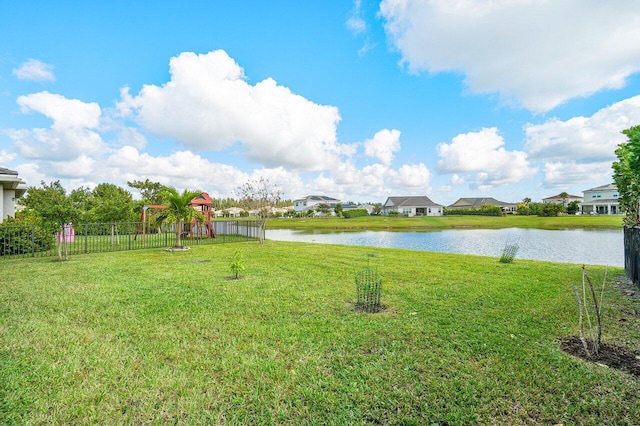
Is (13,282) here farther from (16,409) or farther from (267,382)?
(267,382)

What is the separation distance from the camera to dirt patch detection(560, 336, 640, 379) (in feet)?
9.48

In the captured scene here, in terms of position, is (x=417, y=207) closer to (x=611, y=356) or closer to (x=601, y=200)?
(x=601, y=200)

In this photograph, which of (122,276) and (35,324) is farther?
(122,276)

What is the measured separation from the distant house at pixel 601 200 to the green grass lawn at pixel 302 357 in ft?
193

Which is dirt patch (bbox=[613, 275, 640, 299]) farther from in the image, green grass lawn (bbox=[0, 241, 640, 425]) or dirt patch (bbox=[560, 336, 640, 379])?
dirt patch (bbox=[560, 336, 640, 379])

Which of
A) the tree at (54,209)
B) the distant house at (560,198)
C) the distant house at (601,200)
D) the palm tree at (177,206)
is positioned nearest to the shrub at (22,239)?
the tree at (54,209)

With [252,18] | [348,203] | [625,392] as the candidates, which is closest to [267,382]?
[625,392]

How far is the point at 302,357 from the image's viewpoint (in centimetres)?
312

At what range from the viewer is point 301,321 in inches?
164

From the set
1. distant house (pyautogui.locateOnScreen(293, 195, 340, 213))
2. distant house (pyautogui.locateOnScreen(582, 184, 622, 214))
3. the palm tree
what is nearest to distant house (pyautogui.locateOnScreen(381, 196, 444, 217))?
distant house (pyautogui.locateOnScreen(293, 195, 340, 213))

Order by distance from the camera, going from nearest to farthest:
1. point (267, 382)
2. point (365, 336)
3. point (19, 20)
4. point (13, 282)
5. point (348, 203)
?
point (267, 382) → point (365, 336) → point (13, 282) → point (19, 20) → point (348, 203)

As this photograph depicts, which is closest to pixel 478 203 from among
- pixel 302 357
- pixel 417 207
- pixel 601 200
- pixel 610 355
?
pixel 417 207

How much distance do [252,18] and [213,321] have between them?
1112cm

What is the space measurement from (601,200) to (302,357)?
224 feet
